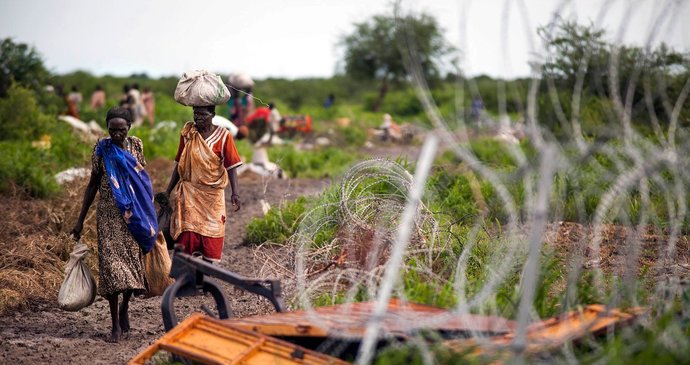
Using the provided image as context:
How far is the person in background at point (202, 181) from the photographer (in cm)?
646

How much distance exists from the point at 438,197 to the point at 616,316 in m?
4.90

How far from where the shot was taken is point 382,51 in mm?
46469

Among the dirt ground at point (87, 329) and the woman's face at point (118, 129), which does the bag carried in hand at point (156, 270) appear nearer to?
the dirt ground at point (87, 329)

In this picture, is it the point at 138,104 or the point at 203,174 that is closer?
the point at 203,174

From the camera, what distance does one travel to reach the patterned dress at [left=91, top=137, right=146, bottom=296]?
6.08 meters

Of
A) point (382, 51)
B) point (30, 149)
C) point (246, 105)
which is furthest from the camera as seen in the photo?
point (382, 51)

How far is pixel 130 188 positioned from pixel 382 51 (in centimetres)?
4104

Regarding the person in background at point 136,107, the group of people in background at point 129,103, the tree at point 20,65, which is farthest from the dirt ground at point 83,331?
the person in background at point 136,107

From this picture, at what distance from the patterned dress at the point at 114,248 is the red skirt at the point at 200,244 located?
413mm

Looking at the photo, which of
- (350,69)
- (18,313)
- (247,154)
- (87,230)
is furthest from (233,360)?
(350,69)

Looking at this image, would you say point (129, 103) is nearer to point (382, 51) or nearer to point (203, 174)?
point (203, 174)

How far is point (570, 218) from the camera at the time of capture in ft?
32.2

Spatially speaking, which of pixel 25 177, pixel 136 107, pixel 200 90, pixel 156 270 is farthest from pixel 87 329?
pixel 136 107

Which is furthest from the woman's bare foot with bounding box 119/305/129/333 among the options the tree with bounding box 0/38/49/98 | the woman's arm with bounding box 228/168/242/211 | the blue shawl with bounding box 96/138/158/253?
the tree with bounding box 0/38/49/98
